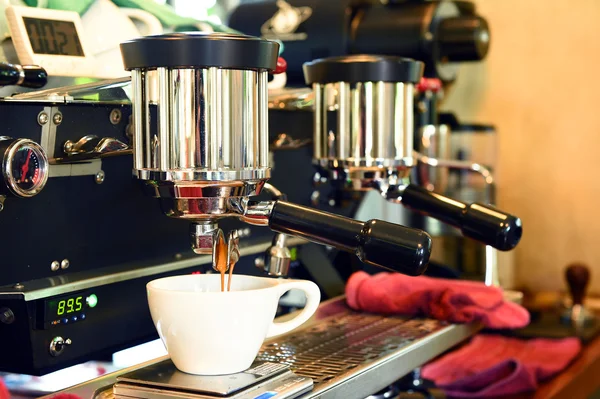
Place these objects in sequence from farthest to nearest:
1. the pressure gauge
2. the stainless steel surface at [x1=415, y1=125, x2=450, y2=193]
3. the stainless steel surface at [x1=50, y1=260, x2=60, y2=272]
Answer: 1. the stainless steel surface at [x1=415, y1=125, x2=450, y2=193]
2. the stainless steel surface at [x1=50, y1=260, x2=60, y2=272]
3. the pressure gauge

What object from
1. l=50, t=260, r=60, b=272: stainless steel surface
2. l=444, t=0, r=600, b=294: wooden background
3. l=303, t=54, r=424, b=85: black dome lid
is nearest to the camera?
l=50, t=260, r=60, b=272: stainless steel surface

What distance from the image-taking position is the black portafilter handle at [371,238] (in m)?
0.62

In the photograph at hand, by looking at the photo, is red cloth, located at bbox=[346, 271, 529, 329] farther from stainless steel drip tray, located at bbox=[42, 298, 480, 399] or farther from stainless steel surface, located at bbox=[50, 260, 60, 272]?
stainless steel surface, located at bbox=[50, 260, 60, 272]

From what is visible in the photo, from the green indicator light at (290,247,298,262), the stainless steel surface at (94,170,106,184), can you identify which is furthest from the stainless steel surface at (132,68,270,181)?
the green indicator light at (290,247,298,262)

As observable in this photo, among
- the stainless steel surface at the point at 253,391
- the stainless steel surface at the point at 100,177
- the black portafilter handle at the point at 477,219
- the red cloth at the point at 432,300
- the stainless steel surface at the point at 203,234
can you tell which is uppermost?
the stainless steel surface at the point at 100,177

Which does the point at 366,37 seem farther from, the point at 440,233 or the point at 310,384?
the point at 310,384

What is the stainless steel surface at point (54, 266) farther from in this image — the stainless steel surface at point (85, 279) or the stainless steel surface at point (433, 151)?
the stainless steel surface at point (433, 151)

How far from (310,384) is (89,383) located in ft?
0.55

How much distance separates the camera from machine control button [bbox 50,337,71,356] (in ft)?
2.24

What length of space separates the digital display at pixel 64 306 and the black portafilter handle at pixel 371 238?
0.18 m

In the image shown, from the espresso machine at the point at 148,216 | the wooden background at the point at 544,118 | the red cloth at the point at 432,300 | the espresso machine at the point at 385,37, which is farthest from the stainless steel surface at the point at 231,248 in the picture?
the wooden background at the point at 544,118

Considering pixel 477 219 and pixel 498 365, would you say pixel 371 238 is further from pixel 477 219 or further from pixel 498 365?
pixel 498 365

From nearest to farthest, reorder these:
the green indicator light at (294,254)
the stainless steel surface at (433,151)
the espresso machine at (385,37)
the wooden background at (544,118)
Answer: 1. the green indicator light at (294,254)
2. the espresso machine at (385,37)
3. the stainless steel surface at (433,151)
4. the wooden background at (544,118)

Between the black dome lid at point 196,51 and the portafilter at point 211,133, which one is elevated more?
the black dome lid at point 196,51
